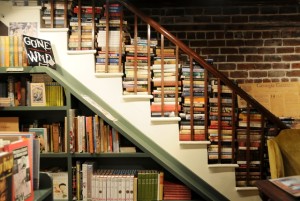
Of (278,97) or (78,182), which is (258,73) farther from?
(78,182)

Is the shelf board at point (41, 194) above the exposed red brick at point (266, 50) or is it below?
below

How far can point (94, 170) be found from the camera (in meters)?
2.59

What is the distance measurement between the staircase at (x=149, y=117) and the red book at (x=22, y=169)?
1.18 m

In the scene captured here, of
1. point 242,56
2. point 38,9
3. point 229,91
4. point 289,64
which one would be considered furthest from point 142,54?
point 289,64

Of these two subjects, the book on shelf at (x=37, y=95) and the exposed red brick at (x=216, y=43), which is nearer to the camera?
the book on shelf at (x=37, y=95)

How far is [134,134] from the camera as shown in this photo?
2461 mm

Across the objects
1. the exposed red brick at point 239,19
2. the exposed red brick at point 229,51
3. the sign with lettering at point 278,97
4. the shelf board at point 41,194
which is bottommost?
the shelf board at point 41,194

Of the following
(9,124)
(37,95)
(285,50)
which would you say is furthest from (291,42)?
(9,124)

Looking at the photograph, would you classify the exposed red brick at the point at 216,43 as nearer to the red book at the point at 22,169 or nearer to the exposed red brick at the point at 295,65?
the exposed red brick at the point at 295,65

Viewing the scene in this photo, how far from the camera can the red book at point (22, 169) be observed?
114cm

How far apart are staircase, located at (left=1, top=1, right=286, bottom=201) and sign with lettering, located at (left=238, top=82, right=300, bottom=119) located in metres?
0.67

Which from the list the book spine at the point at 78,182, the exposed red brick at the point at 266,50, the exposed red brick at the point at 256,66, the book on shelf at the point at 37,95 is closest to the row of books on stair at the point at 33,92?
the book on shelf at the point at 37,95

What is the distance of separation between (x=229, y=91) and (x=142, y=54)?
94 cm

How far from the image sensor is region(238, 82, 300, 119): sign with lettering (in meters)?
3.16
